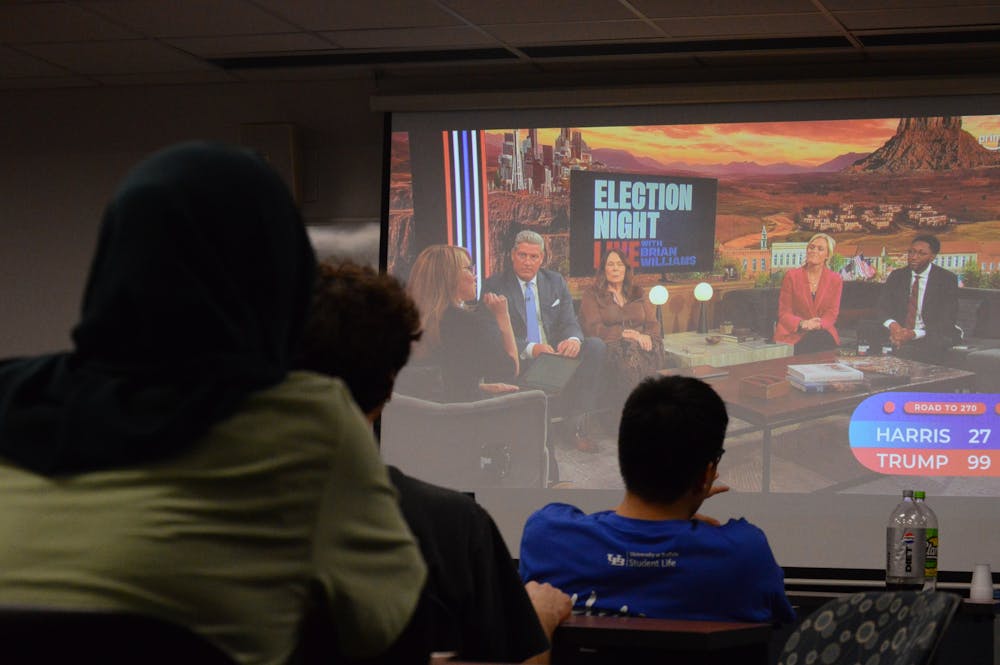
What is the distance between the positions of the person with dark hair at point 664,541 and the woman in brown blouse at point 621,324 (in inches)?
114

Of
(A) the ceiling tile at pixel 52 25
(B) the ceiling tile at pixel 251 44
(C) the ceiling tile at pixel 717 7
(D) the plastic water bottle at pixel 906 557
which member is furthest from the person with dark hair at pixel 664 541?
(A) the ceiling tile at pixel 52 25

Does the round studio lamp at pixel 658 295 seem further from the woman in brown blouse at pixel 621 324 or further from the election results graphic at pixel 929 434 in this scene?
the election results graphic at pixel 929 434

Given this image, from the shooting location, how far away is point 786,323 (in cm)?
493

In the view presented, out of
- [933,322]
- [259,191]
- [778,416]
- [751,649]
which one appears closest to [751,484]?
[778,416]

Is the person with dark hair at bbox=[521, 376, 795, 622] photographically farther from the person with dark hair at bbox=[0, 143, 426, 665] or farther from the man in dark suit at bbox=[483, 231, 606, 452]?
the man in dark suit at bbox=[483, 231, 606, 452]

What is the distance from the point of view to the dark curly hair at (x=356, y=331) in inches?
55.2

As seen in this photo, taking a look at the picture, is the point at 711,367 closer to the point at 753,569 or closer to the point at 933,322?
the point at 933,322

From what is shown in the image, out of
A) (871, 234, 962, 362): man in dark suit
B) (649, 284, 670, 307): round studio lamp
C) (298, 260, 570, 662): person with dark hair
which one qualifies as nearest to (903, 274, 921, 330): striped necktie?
(871, 234, 962, 362): man in dark suit

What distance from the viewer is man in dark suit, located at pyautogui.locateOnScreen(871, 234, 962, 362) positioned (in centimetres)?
480

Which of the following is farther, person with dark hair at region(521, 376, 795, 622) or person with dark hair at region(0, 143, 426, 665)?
person with dark hair at region(521, 376, 795, 622)

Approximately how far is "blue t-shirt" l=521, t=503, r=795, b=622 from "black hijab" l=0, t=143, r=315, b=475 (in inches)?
48.2

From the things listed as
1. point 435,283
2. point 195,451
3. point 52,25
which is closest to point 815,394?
point 435,283

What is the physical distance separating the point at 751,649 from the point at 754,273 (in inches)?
140

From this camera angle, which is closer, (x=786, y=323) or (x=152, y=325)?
(x=152, y=325)
